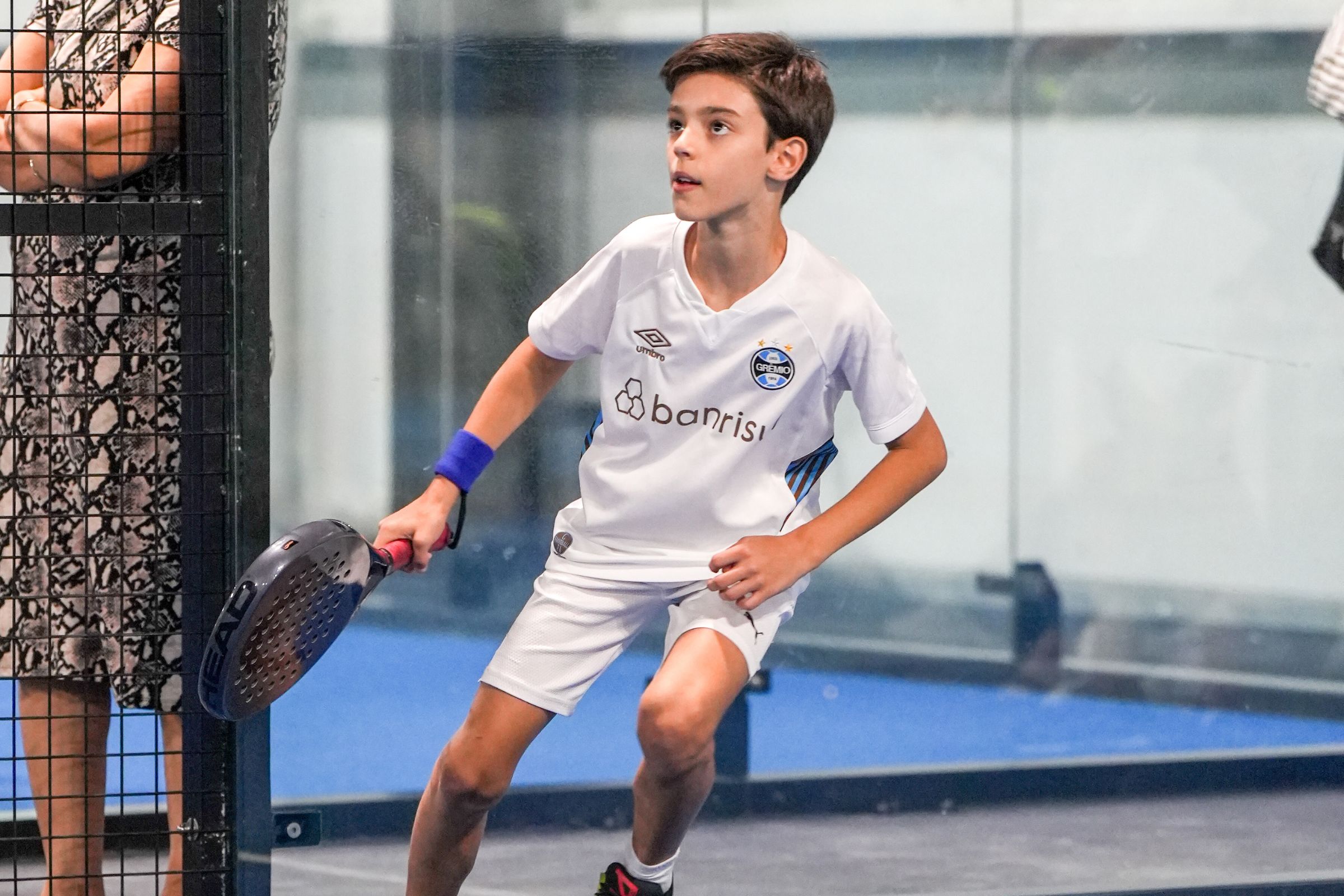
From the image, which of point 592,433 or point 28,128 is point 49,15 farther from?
point 592,433

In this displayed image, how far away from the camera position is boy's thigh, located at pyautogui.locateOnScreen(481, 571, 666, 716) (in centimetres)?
201

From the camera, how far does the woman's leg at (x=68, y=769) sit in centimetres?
202

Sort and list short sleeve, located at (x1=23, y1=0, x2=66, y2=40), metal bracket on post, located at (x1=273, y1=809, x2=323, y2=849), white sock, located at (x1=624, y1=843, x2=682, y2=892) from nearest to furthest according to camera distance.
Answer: short sleeve, located at (x1=23, y1=0, x2=66, y2=40)
white sock, located at (x1=624, y1=843, x2=682, y2=892)
metal bracket on post, located at (x1=273, y1=809, x2=323, y2=849)

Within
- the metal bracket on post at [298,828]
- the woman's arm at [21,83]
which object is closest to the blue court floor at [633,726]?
the metal bracket on post at [298,828]

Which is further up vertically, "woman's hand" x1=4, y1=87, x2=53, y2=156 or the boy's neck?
"woman's hand" x1=4, y1=87, x2=53, y2=156

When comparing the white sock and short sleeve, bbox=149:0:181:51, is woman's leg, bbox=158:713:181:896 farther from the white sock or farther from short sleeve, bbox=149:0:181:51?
short sleeve, bbox=149:0:181:51

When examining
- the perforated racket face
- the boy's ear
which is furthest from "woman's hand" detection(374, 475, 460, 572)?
the boy's ear

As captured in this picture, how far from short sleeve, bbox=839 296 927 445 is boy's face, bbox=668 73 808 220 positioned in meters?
0.22

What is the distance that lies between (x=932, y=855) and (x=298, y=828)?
1.15 metres

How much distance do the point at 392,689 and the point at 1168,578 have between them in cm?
161

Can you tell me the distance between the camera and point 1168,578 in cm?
313

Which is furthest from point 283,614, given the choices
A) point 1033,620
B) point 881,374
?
point 1033,620

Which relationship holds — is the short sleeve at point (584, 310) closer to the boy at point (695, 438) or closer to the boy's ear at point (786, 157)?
the boy at point (695, 438)

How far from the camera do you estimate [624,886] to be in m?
2.12
